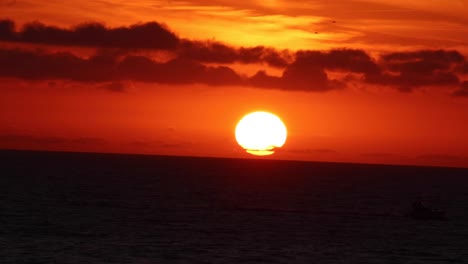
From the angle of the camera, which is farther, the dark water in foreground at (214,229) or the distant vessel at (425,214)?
the distant vessel at (425,214)

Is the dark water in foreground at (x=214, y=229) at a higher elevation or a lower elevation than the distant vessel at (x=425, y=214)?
lower

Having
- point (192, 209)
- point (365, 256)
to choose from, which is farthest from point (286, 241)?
point (192, 209)

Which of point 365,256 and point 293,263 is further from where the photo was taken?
point 365,256

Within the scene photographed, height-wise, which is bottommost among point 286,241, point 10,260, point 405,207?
point 10,260

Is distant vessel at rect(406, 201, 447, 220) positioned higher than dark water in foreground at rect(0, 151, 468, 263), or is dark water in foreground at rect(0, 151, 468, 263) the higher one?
distant vessel at rect(406, 201, 447, 220)

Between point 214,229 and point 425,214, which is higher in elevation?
point 425,214

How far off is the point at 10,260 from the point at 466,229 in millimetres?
65921

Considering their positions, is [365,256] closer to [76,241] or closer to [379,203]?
[76,241]

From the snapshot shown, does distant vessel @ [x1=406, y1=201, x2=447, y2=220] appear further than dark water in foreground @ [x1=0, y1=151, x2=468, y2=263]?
Yes

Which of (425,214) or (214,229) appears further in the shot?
(425,214)

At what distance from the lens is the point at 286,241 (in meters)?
94.1

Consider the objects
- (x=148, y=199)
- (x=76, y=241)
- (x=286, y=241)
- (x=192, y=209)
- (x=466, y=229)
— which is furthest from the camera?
(x=148, y=199)

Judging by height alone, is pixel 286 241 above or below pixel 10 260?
above

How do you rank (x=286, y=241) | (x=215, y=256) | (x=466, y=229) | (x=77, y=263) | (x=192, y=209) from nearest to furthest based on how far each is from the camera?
(x=77, y=263) → (x=215, y=256) → (x=286, y=241) → (x=466, y=229) → (x=192, y=209)
